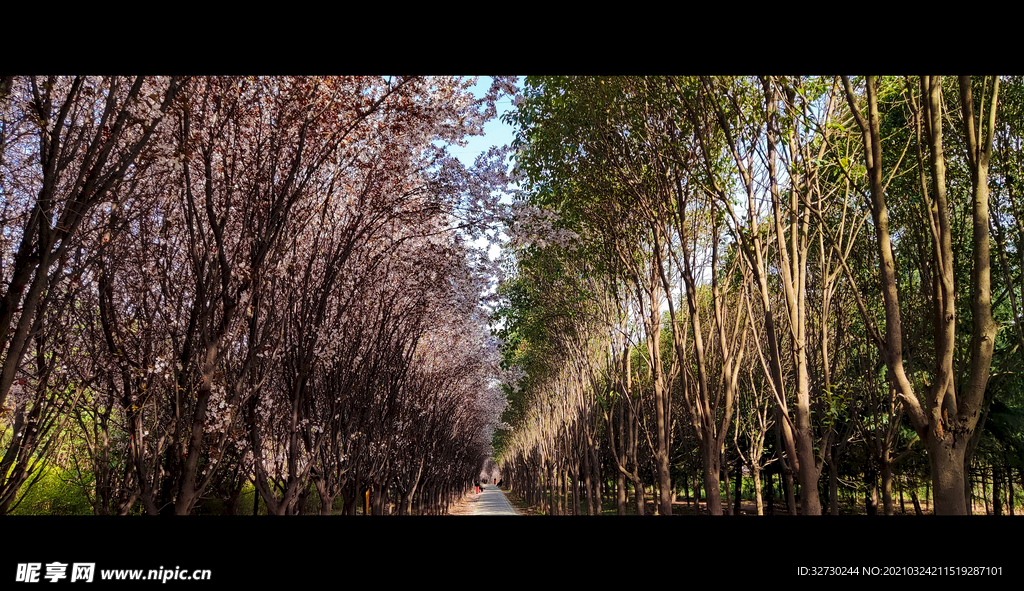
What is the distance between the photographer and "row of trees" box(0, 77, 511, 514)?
5273 mm

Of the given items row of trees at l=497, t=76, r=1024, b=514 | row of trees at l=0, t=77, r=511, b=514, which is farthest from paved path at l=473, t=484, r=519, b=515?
row of trees at l=0, t=77, r=511, b=514

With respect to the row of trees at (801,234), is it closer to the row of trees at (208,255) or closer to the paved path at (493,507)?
the row of trees at (208,255)

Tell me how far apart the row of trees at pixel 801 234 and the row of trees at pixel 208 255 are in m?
2.01

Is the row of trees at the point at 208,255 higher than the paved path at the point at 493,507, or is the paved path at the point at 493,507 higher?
the row of trees at the point at 208,255

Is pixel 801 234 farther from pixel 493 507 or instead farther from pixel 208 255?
pixel 493 507

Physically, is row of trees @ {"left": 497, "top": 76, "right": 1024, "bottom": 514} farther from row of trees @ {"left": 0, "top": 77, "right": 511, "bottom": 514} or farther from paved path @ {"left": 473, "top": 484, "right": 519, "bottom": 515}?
paved path @ {"left": 473, "top": 484, "right": 519, "bottom": 515}

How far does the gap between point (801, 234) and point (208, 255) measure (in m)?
8.41

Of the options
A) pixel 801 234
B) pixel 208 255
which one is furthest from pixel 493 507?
pixel 208 255

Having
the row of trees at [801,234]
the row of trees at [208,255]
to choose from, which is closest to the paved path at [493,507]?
the row of trees at [801,234]

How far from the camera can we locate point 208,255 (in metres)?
6.93

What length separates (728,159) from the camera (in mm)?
9711

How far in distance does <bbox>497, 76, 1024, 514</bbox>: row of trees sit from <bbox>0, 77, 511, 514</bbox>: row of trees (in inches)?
79.1

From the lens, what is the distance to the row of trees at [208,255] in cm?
527
